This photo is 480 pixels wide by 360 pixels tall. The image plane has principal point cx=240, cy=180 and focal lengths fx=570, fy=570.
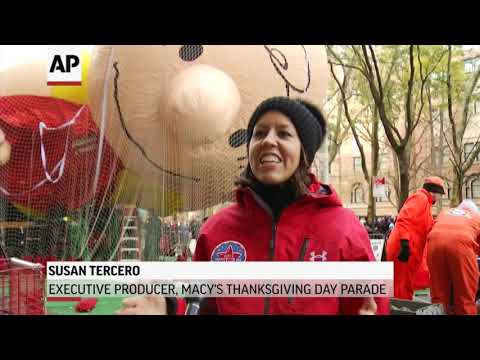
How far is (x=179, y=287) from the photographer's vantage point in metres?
2.90

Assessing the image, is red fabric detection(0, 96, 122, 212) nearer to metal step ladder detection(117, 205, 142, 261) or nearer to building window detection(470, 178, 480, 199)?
metal step ladder detection(117, 205, 142, 261)

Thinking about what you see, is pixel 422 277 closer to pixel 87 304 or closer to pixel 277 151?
pixel 277 151

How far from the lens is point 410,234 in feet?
10.3

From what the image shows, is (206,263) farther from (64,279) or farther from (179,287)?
(64,279)

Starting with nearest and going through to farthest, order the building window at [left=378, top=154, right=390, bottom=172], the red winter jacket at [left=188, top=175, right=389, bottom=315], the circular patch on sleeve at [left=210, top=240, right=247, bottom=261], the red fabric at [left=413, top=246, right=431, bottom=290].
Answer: the red winter jacket at [left=188, top=175, right=389, bottom=315], the circular patch on sleeve at [left=210, top=240, right=247, bottom=261], the building window at [left=378, top=154, right=390, bottom=172], the red fabric at [left=413, top=246, right=431, bottom=290]

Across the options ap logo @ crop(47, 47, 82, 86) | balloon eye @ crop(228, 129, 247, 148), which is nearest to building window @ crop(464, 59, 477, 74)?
balloon eye @ crop(228, 129, 247, 148)

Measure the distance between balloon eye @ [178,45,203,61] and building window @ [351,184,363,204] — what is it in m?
1.05

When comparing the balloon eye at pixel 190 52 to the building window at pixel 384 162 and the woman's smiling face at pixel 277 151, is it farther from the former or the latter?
the building window at pixel 384 162

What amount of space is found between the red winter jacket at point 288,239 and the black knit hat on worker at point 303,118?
198mm

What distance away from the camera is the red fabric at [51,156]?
3.05 metres

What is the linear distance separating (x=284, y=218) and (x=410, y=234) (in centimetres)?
87

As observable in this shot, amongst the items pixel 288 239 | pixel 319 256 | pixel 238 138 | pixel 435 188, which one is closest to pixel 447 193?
pixel 435 188

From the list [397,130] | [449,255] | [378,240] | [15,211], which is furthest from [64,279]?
[449,255]

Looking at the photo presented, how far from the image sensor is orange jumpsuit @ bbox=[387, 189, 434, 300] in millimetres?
2945
